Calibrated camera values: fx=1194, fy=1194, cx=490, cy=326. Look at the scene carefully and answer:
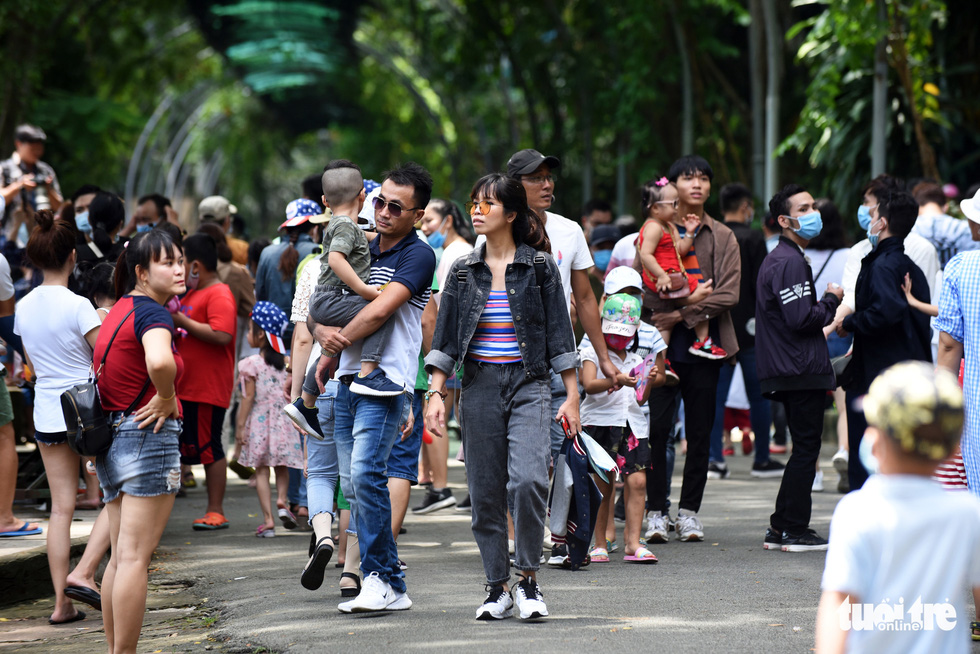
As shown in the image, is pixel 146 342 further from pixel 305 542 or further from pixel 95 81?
pixel 95 81

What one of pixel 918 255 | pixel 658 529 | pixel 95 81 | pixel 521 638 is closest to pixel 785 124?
pixel 918 255

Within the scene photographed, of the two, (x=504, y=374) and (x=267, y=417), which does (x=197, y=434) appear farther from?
(x=504, y=374)

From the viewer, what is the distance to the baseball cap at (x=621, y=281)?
678 cm

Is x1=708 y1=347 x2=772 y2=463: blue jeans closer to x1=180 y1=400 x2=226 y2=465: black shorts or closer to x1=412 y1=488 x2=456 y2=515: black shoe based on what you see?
x1=412 y1=488 x2=456 y2=515: black shoe

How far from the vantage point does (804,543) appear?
6.92 meters

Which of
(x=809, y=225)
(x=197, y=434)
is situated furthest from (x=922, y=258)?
(x=197, y=434)

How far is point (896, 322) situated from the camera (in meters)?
6.51

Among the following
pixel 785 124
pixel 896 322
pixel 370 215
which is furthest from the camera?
pixel 785 124

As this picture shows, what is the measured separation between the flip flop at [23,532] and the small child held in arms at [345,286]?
2.52 meters

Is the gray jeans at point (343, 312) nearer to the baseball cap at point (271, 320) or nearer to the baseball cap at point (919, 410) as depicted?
the baseball cap at point (271, 320)

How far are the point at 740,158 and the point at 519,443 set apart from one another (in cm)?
1272

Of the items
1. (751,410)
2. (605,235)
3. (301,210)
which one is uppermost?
(301,210)

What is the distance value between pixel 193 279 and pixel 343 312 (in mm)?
2740

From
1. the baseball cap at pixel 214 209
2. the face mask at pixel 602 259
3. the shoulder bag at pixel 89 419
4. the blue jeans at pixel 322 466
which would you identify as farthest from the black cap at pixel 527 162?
the baseball cap at pixel 214 209
